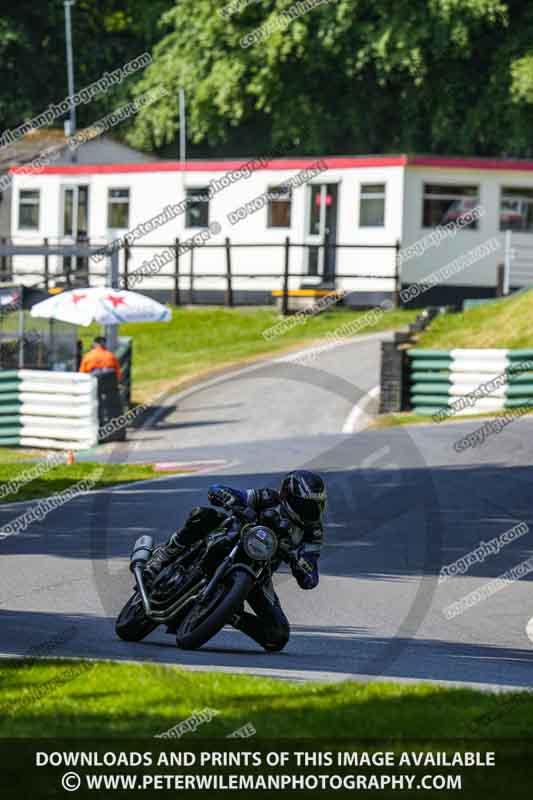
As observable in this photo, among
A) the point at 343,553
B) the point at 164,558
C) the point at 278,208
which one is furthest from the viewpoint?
the point at 278,208

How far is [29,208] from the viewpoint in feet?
146

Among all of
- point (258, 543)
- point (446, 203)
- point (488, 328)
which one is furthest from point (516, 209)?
point (258, 543)

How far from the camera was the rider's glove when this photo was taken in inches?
346

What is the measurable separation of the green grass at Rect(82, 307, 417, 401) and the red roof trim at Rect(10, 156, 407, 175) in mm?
4031

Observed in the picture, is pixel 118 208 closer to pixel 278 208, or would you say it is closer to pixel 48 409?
pixel 278 208

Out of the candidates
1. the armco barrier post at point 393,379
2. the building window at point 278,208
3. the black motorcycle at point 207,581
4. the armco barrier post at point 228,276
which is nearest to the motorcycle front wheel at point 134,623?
the black motorcycle at point 207,581

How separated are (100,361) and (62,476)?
7.54 metres

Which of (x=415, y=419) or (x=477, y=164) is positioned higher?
(x=477, y=164)

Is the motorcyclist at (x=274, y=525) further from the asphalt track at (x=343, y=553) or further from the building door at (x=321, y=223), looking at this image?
the building door at (x=321, y=223)

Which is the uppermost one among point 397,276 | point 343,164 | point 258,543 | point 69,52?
point 69,52

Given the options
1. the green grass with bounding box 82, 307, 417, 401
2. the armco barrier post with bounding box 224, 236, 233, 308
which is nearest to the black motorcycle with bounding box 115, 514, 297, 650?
the green grass with bounding box 82, 307, 417, 401

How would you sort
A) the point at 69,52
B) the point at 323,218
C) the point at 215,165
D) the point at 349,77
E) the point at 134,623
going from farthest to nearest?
the point at 69,52 < the point at 349,77 < the point at 215,165 < the point at 323,218 < the point at 134,623

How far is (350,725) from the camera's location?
6863mm

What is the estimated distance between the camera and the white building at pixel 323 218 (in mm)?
38125
